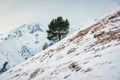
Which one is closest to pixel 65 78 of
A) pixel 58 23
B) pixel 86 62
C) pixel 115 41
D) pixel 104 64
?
pixel 86 62

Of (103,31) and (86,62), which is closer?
(86,62)

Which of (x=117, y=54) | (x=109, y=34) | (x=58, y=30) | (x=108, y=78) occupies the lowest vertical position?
(x=108, y=78)

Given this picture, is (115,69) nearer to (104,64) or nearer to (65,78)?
(104,64)

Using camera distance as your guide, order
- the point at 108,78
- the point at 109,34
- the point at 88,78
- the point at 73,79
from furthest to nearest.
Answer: the point at 109,34
the point at 73,79
the point at 88,78
the point at 108,78

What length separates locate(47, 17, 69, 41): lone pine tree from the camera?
2000 inches

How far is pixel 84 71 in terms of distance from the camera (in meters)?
13.8

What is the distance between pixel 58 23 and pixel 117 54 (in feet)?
125

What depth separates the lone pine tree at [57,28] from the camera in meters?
50.8

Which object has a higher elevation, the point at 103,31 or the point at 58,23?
the point at 58,23

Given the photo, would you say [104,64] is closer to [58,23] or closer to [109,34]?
[109,34]

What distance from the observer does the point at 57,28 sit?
167ft

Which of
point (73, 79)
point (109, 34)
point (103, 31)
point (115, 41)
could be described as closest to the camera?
point (73, 79)

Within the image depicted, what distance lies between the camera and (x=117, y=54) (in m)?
13.5

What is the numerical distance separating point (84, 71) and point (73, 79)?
1002 mm
